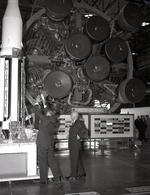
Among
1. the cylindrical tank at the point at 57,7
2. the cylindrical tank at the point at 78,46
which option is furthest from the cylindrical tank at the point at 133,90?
the cylindrical tank at the point at 57,7

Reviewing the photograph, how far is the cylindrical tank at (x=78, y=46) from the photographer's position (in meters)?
9.20

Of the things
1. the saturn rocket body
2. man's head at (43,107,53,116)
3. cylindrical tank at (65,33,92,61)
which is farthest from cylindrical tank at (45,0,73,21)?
man's head at (43,107,53,116)

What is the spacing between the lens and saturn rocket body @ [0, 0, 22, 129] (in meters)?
6.77

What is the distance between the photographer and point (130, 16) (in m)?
10.0

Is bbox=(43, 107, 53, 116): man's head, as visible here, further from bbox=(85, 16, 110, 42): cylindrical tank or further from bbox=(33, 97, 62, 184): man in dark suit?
bbox=(85, 16, 110, 42): cylindrical tank

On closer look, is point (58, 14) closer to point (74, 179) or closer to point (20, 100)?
point (20, 100)

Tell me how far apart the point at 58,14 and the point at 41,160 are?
5.04m

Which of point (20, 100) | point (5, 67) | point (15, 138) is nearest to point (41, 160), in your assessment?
point (15, 138)

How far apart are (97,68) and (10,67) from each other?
3.62 m

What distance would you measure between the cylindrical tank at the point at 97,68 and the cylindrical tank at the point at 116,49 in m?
0.26

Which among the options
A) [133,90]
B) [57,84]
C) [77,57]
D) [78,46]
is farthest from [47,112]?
[133,90]

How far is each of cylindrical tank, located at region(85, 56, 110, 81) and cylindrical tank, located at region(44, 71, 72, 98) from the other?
810 millimetres

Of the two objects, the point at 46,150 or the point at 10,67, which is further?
the point at 10,67

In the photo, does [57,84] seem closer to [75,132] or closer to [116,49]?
[116,49]
